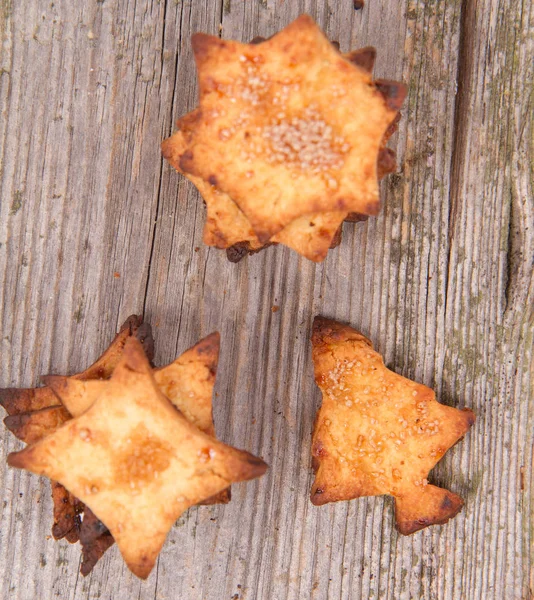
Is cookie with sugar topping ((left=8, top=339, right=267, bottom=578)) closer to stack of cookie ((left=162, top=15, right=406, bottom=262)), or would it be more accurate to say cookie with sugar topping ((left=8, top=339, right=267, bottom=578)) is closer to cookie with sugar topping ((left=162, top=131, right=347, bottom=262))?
cookie with sugar topping ((left=162, top=131, right=347, bottom=262))

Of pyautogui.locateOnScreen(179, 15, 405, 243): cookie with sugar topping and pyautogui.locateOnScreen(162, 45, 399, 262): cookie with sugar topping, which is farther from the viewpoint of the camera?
pyautogui.locateOnScreen(162, 45, 399, 262): cookie with sugar topping

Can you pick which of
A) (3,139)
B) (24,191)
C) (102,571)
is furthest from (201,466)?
(3,139)

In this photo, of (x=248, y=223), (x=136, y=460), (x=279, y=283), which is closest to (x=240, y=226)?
(x=248, y=223)

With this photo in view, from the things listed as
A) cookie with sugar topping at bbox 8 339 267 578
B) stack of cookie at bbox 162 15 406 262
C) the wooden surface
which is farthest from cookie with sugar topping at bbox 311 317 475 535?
stack of cookie at bbox 162 15 406 262

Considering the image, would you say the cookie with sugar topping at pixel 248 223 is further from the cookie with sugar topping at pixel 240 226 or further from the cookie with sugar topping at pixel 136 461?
the cookie with sugar topping at pixel 136 461

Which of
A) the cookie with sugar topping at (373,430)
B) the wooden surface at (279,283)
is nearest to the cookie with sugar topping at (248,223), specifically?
the wooden surface at (279,283)

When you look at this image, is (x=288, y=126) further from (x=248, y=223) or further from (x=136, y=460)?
(x=136, y=460)

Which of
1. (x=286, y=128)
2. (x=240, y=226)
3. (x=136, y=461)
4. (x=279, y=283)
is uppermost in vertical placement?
(x=286, y=128)

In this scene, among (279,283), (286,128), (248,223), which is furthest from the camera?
(279,283)
